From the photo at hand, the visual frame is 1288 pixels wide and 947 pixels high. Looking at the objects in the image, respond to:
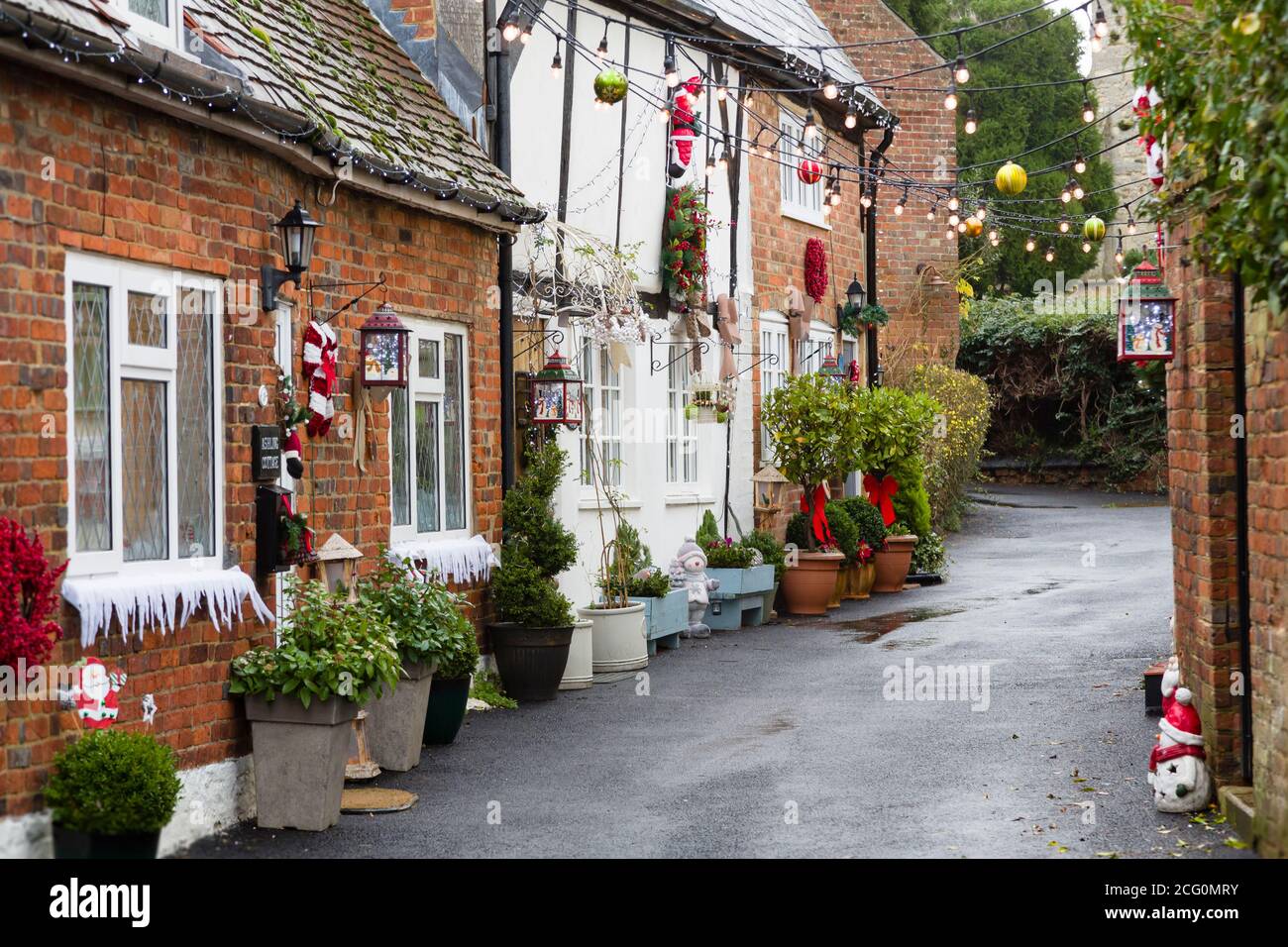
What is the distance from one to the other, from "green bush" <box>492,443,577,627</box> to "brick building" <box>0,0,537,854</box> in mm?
834

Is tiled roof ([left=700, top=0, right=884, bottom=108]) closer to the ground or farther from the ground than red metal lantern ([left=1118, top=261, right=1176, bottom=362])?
farther from the ground

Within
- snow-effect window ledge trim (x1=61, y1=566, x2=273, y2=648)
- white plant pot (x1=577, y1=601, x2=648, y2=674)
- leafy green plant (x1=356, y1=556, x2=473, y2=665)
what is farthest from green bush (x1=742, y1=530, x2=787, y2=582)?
snow-effect window ledge trim (x1=61, y1=566, x2=273, y2=648)

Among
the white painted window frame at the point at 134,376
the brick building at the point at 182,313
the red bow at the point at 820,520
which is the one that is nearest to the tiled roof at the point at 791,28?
the red bow at the point at 820,520

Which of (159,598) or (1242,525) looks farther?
(1242,525)

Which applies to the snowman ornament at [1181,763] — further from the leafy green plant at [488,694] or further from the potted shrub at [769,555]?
the potted shrub at [769,555]

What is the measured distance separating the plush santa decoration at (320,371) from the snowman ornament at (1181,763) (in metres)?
4.91

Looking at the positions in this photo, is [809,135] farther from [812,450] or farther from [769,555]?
[769,555]

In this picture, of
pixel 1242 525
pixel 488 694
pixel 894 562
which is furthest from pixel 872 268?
pixel 1242 525

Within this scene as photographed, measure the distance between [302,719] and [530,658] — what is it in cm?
379

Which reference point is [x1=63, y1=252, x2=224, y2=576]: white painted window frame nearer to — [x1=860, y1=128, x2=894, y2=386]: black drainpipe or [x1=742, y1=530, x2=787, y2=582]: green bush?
→ [x1=742, y1=530, x2=787, y2=582]: green bush

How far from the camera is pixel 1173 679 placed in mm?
8016

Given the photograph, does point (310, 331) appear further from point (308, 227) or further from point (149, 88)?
point (149, 88)

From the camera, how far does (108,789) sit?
6.05 m

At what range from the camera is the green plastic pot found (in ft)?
31.7
